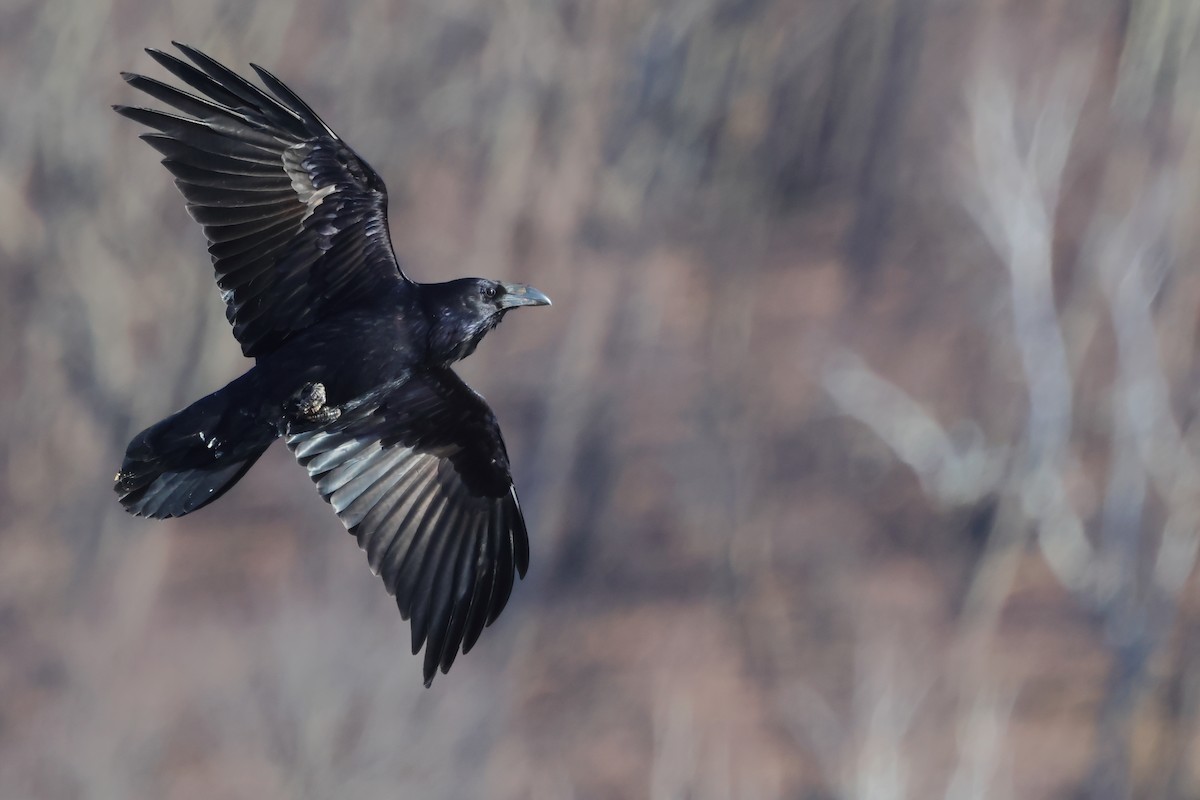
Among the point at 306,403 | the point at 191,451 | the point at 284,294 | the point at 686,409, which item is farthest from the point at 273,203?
the point at 686,409

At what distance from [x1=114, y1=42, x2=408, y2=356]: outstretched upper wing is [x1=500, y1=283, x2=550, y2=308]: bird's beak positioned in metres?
0.29

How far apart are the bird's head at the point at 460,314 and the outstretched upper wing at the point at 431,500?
0.38 metres

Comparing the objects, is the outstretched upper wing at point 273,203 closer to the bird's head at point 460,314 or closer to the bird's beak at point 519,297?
the bird's head at point 460,314

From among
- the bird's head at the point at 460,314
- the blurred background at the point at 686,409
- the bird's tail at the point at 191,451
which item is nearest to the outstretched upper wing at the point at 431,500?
the bird's head at the point at 460,314

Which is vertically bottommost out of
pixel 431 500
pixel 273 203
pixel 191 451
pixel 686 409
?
pixel 686 409

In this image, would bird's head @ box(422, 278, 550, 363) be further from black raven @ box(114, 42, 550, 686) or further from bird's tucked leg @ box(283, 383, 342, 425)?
bird's tucked leg @ box(283, 383, 342, 425)

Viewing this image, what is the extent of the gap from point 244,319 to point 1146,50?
34.7 feet

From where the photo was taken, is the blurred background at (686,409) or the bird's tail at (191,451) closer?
the bird's tail at (191,451)

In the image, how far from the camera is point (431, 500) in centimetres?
490

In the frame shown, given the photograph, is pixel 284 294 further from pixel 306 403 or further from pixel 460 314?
pixel 460 314

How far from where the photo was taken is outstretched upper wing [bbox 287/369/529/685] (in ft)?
15.6

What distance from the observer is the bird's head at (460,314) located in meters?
4.32

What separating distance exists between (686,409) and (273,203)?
917cm

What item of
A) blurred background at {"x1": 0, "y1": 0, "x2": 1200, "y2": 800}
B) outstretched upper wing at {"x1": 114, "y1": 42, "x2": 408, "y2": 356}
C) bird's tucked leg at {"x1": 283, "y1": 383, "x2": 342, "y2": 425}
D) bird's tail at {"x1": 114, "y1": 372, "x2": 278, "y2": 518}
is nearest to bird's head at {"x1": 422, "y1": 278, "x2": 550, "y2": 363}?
outstretched upper wing at {"x1": 114, "y1": 42, "x2": 408, "y2": 356}
